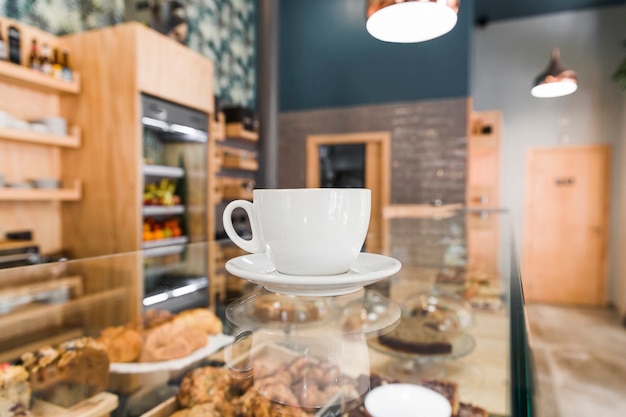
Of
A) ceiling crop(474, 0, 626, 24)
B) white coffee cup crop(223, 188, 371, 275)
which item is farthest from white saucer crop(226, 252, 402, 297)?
ceiling crop(474, 0, 626, 24)

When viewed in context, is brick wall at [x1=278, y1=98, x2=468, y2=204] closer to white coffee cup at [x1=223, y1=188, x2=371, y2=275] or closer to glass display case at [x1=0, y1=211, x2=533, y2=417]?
glass display case at [x1=0, y1=211, x2=533, y2=417]

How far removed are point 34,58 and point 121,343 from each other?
235cm

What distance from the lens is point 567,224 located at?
5.71 m

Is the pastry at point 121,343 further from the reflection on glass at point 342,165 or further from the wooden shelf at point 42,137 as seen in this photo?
the reflection on glass at point 342,165

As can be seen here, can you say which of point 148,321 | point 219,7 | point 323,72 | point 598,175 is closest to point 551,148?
point 598,175

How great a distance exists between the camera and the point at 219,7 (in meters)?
4.25

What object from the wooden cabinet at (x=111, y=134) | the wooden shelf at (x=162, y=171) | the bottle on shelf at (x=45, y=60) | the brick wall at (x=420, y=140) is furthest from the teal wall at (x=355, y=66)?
the bottle on shelf at (x=45, y=60)

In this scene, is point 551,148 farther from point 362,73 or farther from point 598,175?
point 362,73

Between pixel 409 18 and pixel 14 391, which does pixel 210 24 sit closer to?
pixel 409 18

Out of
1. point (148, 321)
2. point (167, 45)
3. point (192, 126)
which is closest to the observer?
point (148, 321)

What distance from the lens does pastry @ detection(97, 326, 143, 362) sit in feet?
2.22

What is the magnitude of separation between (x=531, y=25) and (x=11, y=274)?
6713 mm

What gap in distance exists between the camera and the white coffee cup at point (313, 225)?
0.41m

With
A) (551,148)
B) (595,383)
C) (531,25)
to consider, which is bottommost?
(595,383)
